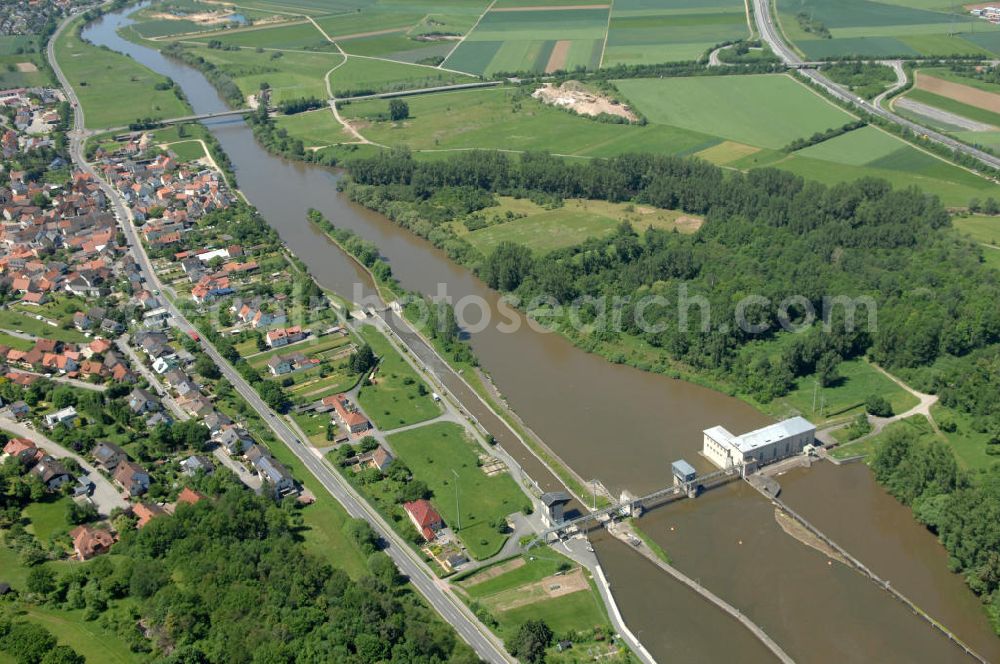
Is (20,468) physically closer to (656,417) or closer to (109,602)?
(109,602)

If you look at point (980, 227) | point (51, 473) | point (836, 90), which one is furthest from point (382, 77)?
point (51, 473)

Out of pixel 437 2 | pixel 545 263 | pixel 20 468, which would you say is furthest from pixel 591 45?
pixel 20 468

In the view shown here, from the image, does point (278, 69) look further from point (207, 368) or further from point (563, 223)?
point (207, 368)

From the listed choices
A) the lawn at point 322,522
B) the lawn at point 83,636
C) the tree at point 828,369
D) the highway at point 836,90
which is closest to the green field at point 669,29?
the highway at point 836,90

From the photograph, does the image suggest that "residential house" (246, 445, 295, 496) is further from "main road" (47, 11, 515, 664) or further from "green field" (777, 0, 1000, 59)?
"green field" (777, 0, 1000, 59)

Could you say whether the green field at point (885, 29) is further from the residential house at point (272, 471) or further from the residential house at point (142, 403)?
the residential house at point (272, 471)

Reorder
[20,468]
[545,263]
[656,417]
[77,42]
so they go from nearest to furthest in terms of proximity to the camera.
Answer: [20,468] → [656,417] → [545,263] → [77,42]
